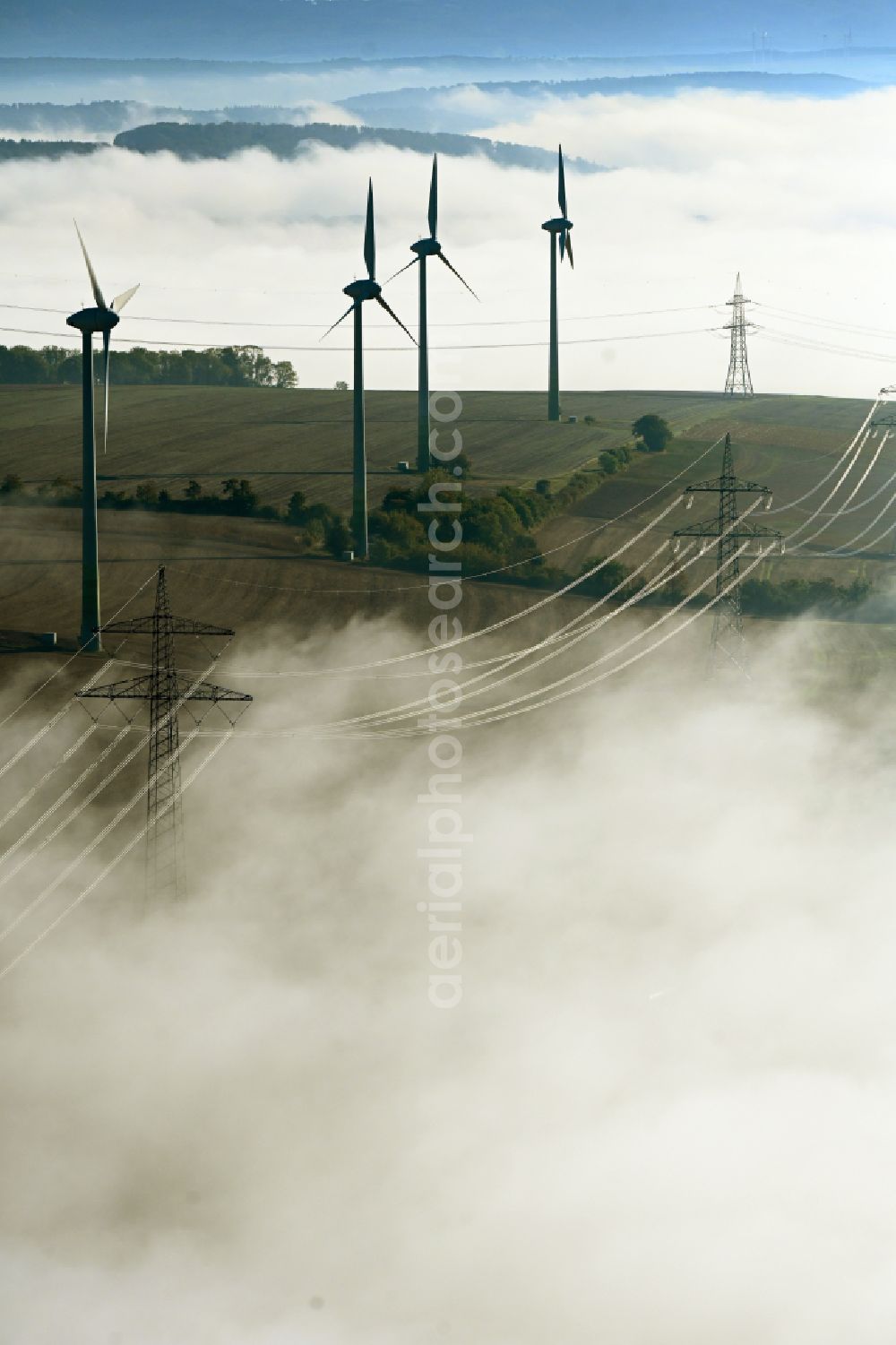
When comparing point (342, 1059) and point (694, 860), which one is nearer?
point (342, 1059)

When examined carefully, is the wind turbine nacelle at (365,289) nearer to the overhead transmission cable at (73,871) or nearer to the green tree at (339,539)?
the green tree at (339,539)

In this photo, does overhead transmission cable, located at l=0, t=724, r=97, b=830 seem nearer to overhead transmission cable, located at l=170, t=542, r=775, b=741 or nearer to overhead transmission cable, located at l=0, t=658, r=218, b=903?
overhead transmission cable, located at l=0, t=658, r=218, b=903

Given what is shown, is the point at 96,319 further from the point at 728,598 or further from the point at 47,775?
the point at 728,598

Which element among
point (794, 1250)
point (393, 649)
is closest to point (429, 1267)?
point (794, 1250)

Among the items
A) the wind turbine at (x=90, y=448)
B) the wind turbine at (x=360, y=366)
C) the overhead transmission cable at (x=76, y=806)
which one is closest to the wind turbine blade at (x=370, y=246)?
the wind turbine at (x=360, y=366)

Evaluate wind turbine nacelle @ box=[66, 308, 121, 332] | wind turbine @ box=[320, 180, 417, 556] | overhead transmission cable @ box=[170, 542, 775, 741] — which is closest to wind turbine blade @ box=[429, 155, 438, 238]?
wind turbine @ box=[320, 180, 417, 556]

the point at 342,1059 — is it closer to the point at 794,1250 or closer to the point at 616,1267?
the point at 616,1267
